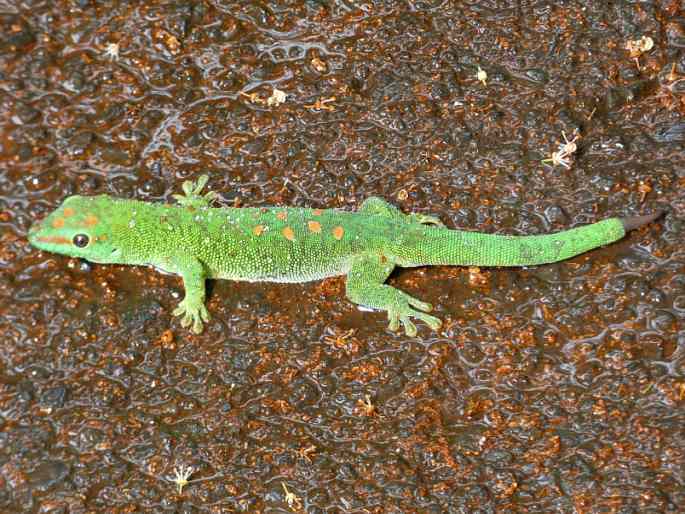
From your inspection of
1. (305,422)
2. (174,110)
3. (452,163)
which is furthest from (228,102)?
(305,422)

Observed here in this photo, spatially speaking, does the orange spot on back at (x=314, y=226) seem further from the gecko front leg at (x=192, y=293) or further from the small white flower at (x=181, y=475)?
the small white flower at (x=181, y=475)

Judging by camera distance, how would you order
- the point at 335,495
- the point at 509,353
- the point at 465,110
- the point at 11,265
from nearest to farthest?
the point at 335,495
the point at 509,353
the point at 11,265
the point at 465,110

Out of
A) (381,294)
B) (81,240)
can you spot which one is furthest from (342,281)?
(81,240)

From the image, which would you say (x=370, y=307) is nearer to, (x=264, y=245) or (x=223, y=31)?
(x=264, y=245)

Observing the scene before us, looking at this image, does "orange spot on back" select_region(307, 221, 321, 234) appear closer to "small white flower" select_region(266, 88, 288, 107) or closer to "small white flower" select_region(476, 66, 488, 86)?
"small white flower" select_region(266, 88, 288, 107)

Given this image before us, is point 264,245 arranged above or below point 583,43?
below

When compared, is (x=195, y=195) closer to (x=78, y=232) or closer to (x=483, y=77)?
(x=78, y=232)

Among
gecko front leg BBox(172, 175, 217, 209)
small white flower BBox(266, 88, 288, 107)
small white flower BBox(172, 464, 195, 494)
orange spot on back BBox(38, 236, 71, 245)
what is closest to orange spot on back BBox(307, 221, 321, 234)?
gecko front leg BBox(172, 175, 217, 209)

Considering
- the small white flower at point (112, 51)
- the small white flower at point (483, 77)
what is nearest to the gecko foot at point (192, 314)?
the small white flower at point (112, 51)
